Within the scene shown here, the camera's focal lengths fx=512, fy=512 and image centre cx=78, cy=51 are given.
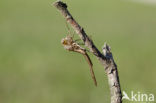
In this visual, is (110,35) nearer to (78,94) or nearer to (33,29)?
(33,29)

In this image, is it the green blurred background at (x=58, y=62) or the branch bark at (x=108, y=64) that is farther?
the green blurred background at (x=58, y=62)

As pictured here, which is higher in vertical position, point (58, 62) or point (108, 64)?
point (108, 64)

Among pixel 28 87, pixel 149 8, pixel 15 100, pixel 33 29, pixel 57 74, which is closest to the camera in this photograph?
pixel 15 100

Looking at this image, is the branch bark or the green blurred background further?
the green blurred background

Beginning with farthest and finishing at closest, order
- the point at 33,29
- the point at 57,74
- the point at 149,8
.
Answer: the point at 149,8
the point at 33,29
the point at 57,74

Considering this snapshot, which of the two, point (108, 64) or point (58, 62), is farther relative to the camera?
point (58, 62)

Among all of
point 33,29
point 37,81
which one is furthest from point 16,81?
point 33,29

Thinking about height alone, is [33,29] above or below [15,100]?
above

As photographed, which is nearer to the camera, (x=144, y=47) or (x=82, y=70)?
(x=82, y=70)
